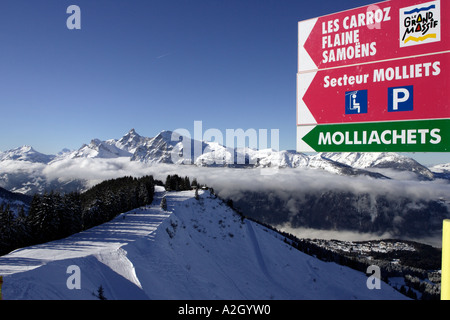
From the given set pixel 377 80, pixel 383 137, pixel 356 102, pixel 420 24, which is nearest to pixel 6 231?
pixel 356 102

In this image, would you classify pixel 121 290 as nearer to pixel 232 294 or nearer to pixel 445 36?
pixel 232 294

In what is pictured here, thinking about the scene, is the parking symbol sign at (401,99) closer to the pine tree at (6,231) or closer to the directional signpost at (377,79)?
the directional signpost at (377,79)

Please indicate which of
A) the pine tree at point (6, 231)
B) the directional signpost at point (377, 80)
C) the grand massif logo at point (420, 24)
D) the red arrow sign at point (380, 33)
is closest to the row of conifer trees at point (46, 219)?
the pine tree at point (6, 231)

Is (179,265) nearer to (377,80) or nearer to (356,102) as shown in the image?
(356,102)

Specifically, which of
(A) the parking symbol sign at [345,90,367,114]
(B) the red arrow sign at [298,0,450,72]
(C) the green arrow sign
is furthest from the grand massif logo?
(C) the green arrow sign

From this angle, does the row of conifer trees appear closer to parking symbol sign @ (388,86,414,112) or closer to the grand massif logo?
parking symbol sign @ (388,86,414,112)
